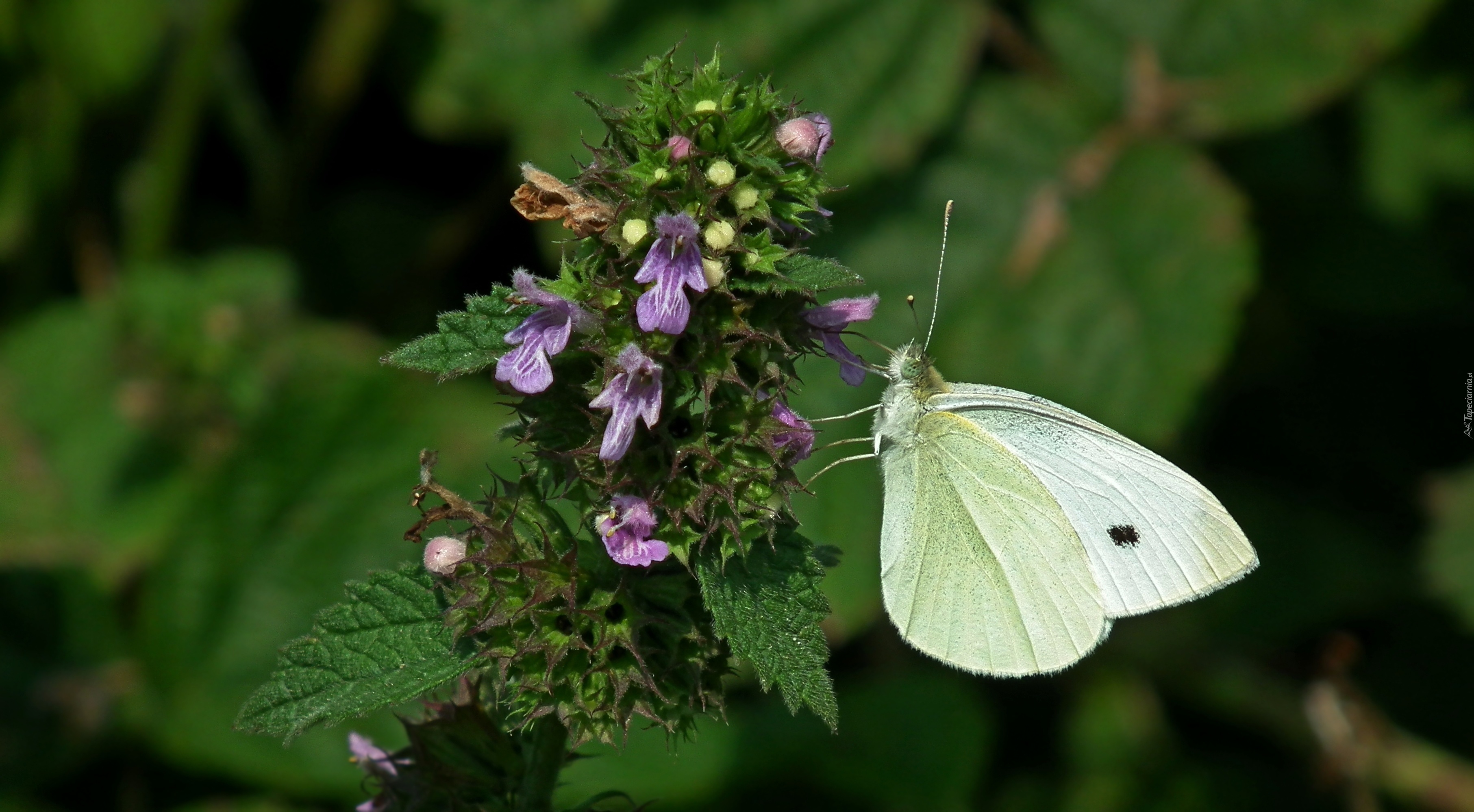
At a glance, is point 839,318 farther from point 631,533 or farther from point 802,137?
point 631,533

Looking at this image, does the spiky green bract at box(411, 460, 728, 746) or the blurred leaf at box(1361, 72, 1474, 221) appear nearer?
the spiky green bract at box(411, 460, 728, 746)

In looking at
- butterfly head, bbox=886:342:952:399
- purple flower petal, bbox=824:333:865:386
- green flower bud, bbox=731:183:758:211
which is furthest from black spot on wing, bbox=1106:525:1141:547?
green flower bud, bbox=731:183:758:211

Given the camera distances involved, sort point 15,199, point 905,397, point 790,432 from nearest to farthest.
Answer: point 790,432 < point 905,397 < point 15,199

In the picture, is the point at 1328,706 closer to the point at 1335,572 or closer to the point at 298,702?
the point at 1335,572

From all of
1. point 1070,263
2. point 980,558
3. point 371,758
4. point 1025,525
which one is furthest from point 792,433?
point 1070,263

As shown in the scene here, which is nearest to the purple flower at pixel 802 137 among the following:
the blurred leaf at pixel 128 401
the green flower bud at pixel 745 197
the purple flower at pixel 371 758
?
the green flower bud at pixel 745 197

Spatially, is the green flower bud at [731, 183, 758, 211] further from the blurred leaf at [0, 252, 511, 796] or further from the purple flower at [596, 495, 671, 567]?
the blurred leaf at [0, 252, 511, 796]
